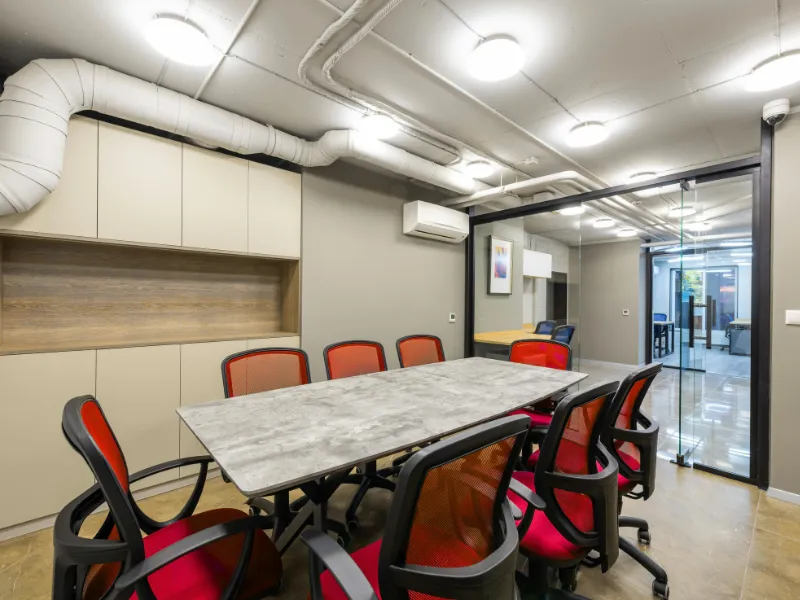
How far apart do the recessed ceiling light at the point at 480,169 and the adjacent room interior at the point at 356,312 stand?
1.2 inches

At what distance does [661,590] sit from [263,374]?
230cm

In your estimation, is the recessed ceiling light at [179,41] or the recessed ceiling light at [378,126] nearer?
the recessed ceiling light at [179,41]

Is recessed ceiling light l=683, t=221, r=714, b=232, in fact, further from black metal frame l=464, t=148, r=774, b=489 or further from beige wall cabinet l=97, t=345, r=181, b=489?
beige wall cabinet l=97, t=345, r=181, b=489

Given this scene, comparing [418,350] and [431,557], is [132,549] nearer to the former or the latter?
[431,557]

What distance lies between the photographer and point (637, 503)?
2428mm

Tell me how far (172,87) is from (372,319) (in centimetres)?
249

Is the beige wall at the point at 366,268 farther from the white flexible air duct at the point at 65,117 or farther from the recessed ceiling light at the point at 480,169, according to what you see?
the white flexible air duct at the point at 65,117

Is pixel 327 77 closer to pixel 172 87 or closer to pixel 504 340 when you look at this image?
pixel 172 87

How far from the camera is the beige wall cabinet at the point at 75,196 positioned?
2.13 meters

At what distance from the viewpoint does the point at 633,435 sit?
5.33 feet

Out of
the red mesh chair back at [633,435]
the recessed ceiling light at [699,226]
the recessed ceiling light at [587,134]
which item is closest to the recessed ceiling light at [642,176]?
the recessed ceiling light at [699,226]

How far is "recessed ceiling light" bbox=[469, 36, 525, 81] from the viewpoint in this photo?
6.28ft

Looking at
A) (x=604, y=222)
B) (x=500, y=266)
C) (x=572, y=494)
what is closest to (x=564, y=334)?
(x=500, y=266)

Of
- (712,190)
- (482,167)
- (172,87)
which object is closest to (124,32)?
(172,87)
